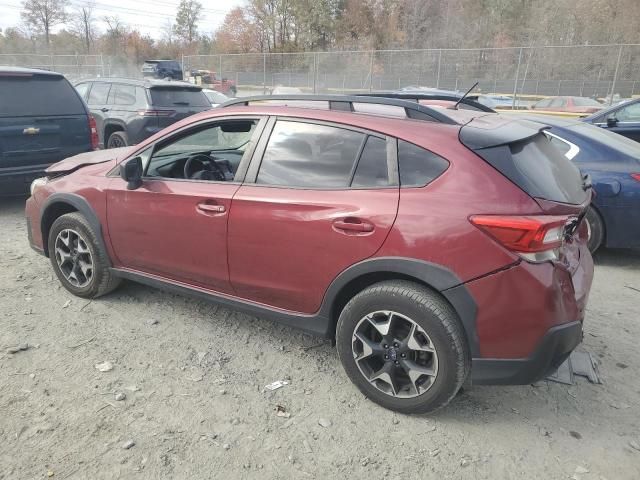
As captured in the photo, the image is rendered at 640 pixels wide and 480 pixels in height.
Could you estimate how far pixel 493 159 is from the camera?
253cm

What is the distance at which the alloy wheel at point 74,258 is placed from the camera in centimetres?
396

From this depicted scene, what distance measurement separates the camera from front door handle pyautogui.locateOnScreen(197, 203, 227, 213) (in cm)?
313

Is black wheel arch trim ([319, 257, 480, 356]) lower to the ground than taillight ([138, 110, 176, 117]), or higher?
lower

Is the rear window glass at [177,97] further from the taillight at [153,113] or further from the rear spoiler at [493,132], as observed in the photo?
the rear spoiler at [493,132]

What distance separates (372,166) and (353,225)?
0.35m

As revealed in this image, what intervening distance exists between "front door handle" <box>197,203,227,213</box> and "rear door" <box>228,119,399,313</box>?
0.09 meters

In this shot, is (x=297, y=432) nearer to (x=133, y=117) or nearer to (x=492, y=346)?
(x=492, y=346)

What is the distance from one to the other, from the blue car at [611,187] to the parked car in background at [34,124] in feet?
17.8

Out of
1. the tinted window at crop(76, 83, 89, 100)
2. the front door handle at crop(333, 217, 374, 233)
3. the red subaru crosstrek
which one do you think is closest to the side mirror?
the red subaru crosstrek

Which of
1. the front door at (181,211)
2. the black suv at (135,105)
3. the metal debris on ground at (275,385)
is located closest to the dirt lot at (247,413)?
the metal debris on ground at (275,385)

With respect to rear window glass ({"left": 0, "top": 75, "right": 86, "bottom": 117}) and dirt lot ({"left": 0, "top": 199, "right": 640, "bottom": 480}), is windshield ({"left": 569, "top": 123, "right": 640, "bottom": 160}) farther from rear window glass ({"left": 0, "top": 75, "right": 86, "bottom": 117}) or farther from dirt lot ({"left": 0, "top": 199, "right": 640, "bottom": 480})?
rear window glass ({"left": 0, "top": 75, "right": 86, "bottom": 117})

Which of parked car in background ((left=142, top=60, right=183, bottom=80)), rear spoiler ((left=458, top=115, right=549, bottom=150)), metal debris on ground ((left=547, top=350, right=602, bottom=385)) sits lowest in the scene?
metal debris on ground ((left=547, top=350, right=602, bottom=385))

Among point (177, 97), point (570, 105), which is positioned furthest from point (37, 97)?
point (570, 105)

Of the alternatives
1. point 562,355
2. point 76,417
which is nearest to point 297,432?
point 76,417
